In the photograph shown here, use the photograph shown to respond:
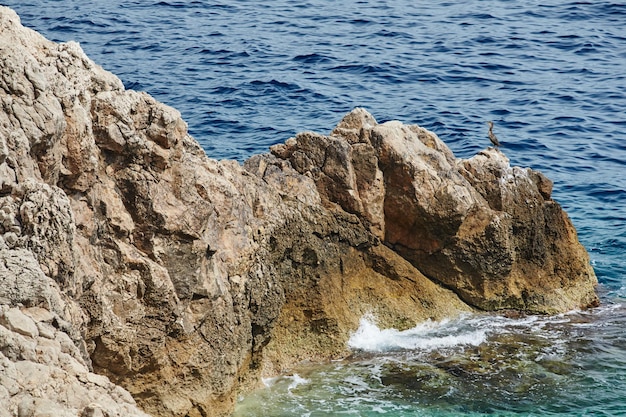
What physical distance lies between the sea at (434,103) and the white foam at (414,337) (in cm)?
3

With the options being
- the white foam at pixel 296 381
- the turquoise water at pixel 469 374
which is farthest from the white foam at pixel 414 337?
the white foam at pixel 296 381

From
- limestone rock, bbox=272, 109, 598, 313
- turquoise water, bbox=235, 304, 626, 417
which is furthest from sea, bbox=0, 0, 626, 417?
limestone rock, bbox=272, 109, 598, 313

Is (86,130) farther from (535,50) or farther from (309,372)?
(535,50)

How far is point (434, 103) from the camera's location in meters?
27.8

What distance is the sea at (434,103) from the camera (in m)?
14.3

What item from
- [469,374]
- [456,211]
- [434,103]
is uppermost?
[456,211]

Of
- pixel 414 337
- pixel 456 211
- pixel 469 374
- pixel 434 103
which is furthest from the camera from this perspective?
pixel 434 103

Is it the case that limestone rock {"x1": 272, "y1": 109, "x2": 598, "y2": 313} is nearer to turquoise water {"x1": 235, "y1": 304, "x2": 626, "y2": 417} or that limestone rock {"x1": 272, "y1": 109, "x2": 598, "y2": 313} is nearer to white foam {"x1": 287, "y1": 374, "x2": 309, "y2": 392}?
turquoise water {"x1": 235, "y1": 304, "x2": 626, "y2": 417}

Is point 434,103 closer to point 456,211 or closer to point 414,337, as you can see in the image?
point 456,211

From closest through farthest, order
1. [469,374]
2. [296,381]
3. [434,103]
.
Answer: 1. [296,381]
2. [469,374]
3. [434,103]

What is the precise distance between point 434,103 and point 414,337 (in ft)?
43.5

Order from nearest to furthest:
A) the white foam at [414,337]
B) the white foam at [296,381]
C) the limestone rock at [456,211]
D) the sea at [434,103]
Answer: the white foam at [296,381] → the sea at [434,103] → the white foam at [414,337] → the limestone rock at [456,211]

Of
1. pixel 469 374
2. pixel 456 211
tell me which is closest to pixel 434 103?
pixel 456 211

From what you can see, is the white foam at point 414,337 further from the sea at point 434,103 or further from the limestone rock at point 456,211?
the limestone rock at point 456,211
